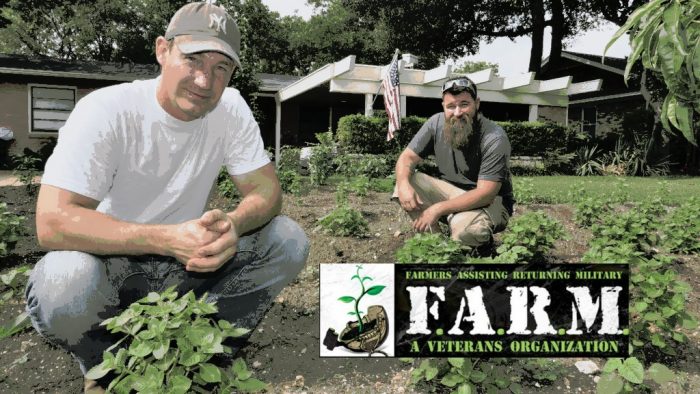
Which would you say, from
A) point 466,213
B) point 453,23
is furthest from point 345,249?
point 453,23

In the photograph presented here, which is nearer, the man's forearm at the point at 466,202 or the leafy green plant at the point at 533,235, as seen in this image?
the man's forearm at the point at 466,202

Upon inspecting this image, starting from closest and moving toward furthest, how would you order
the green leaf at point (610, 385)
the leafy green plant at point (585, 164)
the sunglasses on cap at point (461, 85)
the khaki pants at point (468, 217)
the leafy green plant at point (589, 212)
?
the green leaf at point (610, 385) → the sunglasses on cap at point (461, 85) → the khaki pants at point (468, 217) → the leafy green plant at point (589, 212) → the leafy green plant at point (585, 164)

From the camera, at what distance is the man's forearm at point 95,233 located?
131cm

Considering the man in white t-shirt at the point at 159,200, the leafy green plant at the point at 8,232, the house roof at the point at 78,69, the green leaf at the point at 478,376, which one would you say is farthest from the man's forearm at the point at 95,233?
the house roof at the point at 78,69

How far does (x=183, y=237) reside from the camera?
1317 millimetres

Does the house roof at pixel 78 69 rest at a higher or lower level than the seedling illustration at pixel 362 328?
higher

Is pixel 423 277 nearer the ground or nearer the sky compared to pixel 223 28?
nearer the ground

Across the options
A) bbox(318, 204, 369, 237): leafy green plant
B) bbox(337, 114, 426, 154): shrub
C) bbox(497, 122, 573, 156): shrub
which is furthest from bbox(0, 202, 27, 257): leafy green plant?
bbox(497, 122, 573, 156): shrub

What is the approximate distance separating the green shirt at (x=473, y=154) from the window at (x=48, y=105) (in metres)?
13.8

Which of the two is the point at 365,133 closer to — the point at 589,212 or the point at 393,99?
the point at 393,99

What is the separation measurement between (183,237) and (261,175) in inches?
17.5

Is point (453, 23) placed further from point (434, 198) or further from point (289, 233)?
point (289, 233)

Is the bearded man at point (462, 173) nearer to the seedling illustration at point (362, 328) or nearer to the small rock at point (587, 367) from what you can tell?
the small rock at point (587, 367)

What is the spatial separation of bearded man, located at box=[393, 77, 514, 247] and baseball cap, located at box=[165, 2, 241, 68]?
5.08 ft
